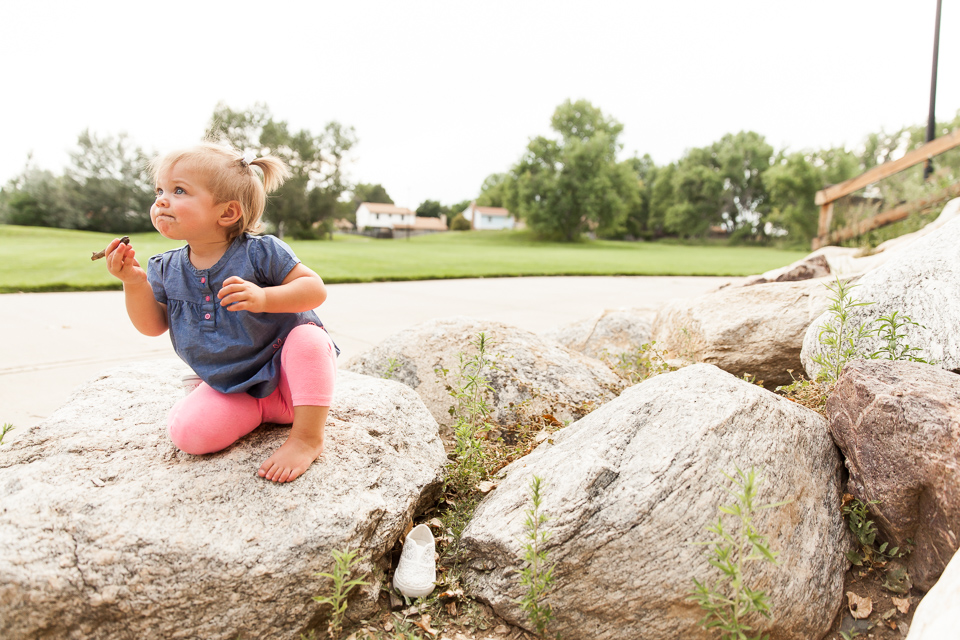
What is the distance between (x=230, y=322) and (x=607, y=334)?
3292mm

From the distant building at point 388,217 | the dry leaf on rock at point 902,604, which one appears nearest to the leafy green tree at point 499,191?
the distant building at point 388,217

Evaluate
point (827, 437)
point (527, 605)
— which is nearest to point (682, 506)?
point (527, 605)

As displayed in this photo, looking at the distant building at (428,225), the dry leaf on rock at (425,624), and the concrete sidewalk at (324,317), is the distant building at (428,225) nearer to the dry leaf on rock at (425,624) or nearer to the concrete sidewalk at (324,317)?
the concrete sidewalk at (324,317)

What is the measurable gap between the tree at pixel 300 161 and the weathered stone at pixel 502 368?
130 ft

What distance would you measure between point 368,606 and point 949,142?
43.4 feet

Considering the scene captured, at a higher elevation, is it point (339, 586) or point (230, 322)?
point (230, 322)

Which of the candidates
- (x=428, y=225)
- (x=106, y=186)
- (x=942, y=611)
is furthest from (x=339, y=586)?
(x=428, y=225)

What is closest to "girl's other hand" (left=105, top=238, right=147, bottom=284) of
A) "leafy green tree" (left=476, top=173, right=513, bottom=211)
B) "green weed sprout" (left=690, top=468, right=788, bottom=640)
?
"green weed sprout" (left=690, top=468, right=788, bottom=640)

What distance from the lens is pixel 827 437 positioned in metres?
2.20

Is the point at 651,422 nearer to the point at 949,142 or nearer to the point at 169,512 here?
the point at 169,512

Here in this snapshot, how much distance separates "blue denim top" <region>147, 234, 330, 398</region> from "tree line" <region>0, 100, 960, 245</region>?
3443 cm

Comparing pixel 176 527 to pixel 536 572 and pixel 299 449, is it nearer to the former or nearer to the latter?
pixel 299 449

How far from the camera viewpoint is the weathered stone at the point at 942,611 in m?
1.30

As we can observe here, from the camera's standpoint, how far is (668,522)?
5.83 ft
